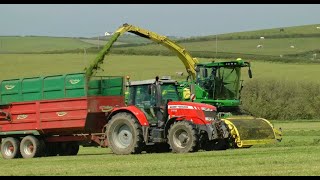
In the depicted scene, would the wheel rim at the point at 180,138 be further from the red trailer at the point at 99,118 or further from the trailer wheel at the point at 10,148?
the trailer wheel at the point at 10,148

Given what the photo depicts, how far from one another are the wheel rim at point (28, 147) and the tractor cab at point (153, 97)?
3689 millimetres

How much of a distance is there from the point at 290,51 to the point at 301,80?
20047 millimetres

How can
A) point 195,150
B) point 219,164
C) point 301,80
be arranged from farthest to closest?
point 301,80, point 195,150, point 219,164

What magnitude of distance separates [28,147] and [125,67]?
131 ft

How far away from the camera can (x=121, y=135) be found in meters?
20.6

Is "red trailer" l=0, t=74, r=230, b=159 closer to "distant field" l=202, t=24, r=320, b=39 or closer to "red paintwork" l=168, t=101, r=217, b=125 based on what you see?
"red paintwork" l=168, t=101, r=217, b=125

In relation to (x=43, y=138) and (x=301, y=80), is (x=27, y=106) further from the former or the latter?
(x=301, y=80)

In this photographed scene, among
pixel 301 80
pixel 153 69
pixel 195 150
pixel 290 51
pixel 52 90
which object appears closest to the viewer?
pixel 195 150

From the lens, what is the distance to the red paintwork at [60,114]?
20938mm

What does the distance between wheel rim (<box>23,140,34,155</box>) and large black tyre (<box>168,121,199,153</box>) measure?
16.5ft

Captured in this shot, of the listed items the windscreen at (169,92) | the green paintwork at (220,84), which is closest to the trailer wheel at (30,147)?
the windscreen at (169,92)

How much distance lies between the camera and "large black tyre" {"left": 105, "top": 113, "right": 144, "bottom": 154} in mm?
19953

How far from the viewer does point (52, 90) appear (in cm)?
2144

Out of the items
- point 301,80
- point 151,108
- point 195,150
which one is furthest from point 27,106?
point 301,80
